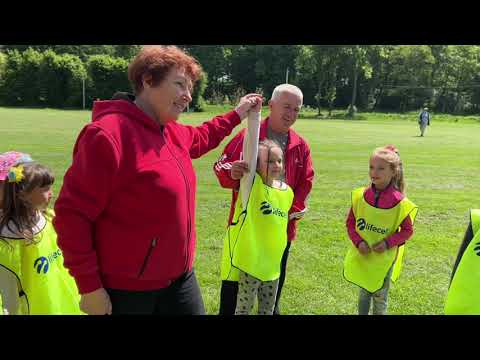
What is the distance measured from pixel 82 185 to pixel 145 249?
47 cm

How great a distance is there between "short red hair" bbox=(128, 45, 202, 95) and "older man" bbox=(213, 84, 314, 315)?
129 cm

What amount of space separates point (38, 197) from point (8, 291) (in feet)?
2.14

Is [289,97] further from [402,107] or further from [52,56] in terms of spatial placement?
[402,107]

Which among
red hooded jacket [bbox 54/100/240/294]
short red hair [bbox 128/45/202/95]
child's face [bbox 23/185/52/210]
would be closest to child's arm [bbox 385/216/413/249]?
red hooded jacket [bbox 54/100/240/294]

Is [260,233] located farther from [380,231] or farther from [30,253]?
[30,253]

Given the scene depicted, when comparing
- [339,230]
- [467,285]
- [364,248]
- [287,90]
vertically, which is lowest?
[339,230]

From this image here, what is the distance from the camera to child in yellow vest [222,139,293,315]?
3.32 meters

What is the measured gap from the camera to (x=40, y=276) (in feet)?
8.96

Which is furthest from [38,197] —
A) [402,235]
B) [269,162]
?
[402,235]

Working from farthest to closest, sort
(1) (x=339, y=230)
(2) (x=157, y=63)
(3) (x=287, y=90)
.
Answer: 1. (1) (x=339, y=230)
2. (3) (x=287, y=90)
3. (2) (x=157, y=63)

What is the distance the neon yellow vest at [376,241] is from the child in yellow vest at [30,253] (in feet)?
7.76

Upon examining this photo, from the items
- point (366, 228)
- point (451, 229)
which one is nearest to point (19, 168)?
point (366, 228)

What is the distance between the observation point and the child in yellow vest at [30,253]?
8.58ft

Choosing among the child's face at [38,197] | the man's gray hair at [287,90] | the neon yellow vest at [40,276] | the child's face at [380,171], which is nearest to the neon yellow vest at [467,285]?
the child's face at [380,171]
